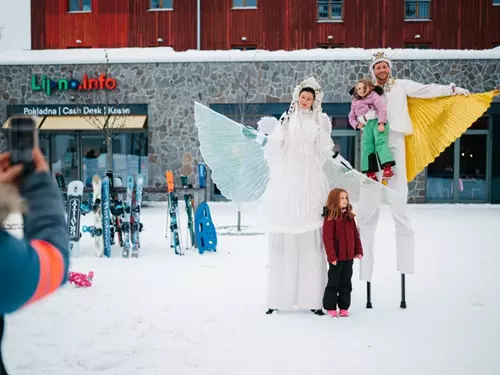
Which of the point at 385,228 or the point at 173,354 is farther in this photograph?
the point at 385,228

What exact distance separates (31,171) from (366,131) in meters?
4.22

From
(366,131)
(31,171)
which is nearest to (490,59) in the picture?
(366,131)

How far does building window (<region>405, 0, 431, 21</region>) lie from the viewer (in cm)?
2061

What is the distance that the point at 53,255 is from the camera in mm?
1052

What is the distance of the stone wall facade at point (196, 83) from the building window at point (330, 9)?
482 cm

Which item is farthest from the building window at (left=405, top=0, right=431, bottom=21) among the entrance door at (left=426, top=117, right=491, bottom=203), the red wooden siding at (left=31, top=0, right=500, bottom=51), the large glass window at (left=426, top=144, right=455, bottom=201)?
the large glass window at (left=426, top=144, right=455, bottom=201)

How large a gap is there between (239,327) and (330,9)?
19.0 meters

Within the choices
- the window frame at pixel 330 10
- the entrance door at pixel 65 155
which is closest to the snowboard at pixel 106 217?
the entrance door at pixel 65 155

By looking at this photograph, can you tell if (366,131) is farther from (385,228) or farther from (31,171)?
(385,228)

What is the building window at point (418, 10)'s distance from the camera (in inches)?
811

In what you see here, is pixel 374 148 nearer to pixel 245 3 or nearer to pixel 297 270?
pixel 297 270

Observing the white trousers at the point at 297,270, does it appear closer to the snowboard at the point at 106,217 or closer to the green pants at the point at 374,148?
the green pants at the point at 374,148

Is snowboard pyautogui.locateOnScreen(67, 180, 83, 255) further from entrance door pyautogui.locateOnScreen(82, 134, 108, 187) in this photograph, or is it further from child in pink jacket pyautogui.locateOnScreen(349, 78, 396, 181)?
entrance door pyautogui.locateOnScreen(82, 134, 108, 187)

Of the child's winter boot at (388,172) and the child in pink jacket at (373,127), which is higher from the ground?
the child in pink jacket at (373,127)
